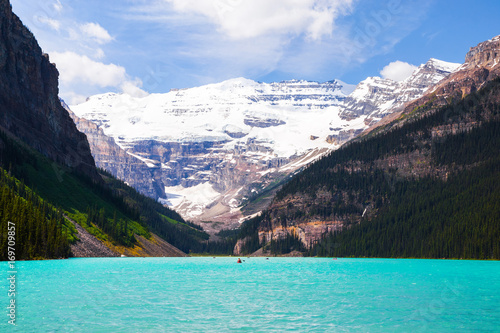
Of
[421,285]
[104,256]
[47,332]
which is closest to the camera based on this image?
[47,332]

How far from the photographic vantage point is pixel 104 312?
53188mm

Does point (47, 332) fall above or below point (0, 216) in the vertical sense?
below

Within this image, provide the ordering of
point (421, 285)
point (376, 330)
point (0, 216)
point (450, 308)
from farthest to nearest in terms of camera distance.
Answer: point (0, 216), point (421, 285), point (450, 308), point (376, 330)

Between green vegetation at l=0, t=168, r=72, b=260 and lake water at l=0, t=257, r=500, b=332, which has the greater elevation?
green vegetation at l=0, t=168, r=72, b=260

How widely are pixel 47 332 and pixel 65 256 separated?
397 ft

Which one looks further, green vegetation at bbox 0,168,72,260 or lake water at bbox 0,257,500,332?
green vegetation at bbox 0,168,72,260

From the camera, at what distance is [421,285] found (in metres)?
84.7

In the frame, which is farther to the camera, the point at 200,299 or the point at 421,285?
the point at 421,285

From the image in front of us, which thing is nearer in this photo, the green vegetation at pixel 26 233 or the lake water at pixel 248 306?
the lake water at pixel 248 306

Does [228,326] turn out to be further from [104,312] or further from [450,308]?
[450,308]

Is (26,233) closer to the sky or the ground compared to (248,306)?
closer to the sky

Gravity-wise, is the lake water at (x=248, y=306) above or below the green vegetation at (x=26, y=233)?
below

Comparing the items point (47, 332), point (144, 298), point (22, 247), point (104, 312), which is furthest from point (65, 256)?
point (47, 332)

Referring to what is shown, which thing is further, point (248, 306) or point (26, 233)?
point (26, 233)
